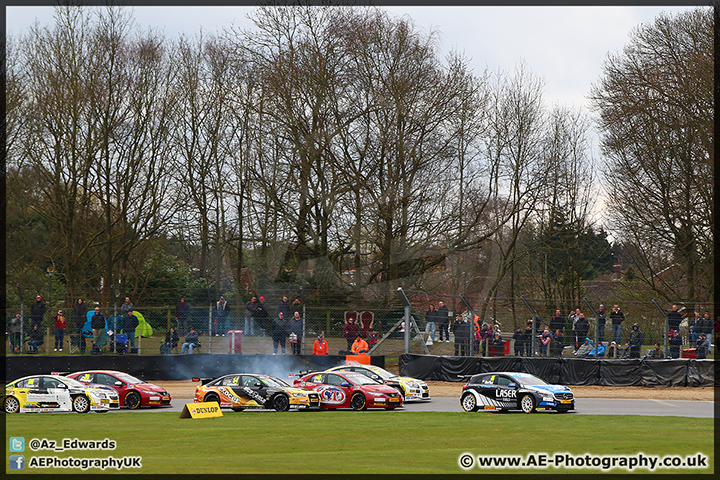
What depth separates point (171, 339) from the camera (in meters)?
31.6

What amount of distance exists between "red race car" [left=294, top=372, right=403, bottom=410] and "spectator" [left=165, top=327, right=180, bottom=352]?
989cm

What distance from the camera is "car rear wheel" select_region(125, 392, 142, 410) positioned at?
23.0 m

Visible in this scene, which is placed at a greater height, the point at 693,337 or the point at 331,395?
the point at 693,337

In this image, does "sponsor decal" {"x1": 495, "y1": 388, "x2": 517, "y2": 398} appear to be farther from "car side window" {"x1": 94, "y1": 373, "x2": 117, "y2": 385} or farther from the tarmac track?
"car side window" {"x1": 94, "y1": 373, "x2": 117, "y2": 385}

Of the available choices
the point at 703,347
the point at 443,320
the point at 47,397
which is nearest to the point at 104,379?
the point at 47,397

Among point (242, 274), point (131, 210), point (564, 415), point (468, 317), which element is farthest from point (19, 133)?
point (564, 415)

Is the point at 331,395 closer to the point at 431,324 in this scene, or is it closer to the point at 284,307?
the point at 284,307

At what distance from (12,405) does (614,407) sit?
15.9 meters

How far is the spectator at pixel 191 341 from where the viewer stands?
103 ft

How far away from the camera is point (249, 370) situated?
3062cm

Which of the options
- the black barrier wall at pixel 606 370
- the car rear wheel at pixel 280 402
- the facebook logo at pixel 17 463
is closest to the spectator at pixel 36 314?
the car rear wheel at pixel 280 402

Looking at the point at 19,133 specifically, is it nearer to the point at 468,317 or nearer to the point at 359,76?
the point at 359,76

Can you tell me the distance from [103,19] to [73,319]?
51.0ft

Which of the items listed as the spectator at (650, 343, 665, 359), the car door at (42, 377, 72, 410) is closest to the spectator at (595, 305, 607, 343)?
Result: the spectator at (650, 343, 665, 359)
